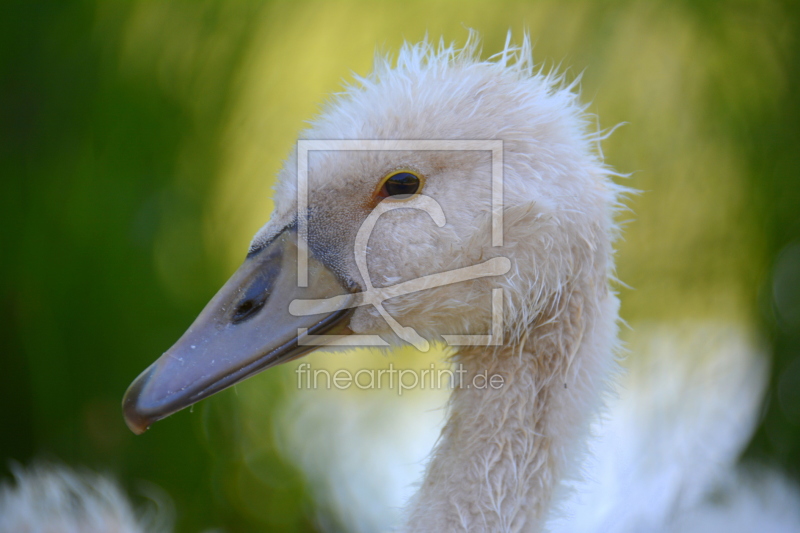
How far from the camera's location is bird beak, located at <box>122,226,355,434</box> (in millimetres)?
1113

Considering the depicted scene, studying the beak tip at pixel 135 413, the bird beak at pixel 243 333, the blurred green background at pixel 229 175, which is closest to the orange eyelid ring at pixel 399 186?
the bird beak at pixel 243 333

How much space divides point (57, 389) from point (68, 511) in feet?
2.67

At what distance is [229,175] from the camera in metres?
2.71

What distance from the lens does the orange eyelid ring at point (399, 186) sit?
1215 mm

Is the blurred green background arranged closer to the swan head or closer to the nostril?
the swan head

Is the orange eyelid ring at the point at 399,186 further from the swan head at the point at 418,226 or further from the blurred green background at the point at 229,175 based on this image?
the blurred green background at the point at 229,175

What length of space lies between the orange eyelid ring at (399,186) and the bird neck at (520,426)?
342mm

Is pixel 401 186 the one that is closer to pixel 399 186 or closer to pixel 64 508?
pixel 399 186

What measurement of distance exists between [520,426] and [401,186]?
51cm

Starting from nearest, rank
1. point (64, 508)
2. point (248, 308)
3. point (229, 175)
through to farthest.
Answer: point (248, 308), point (64, 508), point (229, 175)

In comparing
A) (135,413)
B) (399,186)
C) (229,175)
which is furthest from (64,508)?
(399,186)

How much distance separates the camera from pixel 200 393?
3.69 feet

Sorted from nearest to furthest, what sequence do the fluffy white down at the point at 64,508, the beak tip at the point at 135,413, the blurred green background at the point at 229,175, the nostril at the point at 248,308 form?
the beak tip at the point at 135,413 → the nostril at the point at 248,308 → the fluffy white down at the point at 64,508 → the blurred green background at the point at 229,175

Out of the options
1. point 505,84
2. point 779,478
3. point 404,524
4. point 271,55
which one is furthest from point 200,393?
point 779,478
